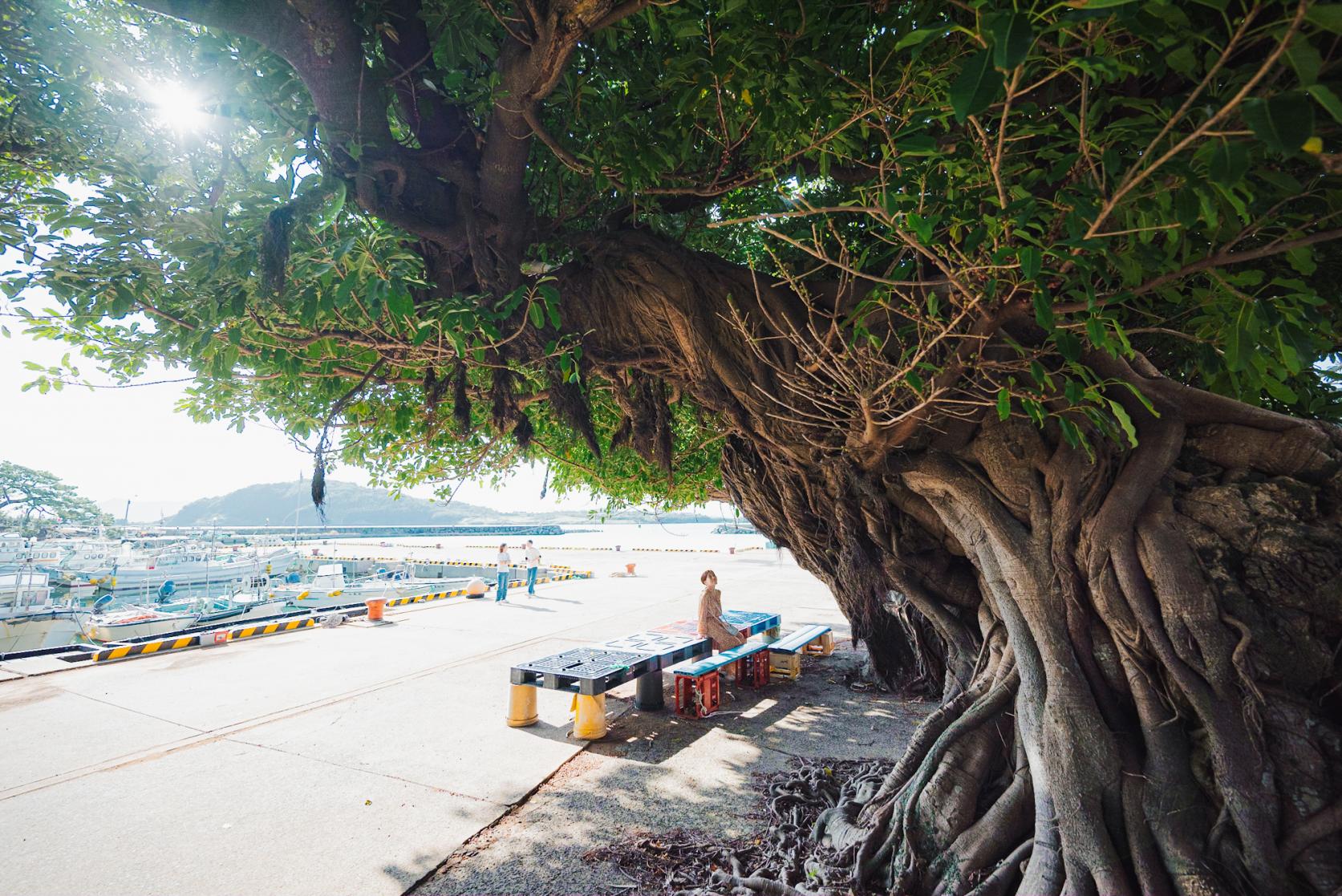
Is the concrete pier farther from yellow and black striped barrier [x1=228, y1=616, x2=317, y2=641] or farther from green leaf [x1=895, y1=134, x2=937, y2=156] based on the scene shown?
green leaf [x1=895, y1=134, x2=937, y2=156]

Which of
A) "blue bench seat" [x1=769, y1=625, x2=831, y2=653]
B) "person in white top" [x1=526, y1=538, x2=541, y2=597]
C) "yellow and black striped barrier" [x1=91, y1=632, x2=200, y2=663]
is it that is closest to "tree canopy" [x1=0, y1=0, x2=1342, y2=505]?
"blue bench seat" [x1=769, y1=625, x2=831, y2=653]

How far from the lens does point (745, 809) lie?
3799 millimetres

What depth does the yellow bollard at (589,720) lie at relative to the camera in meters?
5.05

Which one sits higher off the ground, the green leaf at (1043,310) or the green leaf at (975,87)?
the green leaf at (975,87)

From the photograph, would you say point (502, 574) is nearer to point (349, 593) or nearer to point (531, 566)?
point (531, 566)

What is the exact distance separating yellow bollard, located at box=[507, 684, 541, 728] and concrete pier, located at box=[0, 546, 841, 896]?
0.31 feet

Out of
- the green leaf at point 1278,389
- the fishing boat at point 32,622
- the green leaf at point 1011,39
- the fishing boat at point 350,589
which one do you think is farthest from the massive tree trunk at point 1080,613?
the fishing boat at point 32,622

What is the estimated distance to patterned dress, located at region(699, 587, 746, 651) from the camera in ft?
21.5

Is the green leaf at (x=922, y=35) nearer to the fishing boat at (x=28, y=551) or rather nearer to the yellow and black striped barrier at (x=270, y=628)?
the yellow and black striped barrier at (x=270, y=628)

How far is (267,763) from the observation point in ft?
14.6

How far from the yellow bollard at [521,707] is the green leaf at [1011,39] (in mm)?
5393

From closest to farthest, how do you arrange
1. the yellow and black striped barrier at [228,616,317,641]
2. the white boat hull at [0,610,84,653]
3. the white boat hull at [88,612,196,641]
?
the yellow and black striped barrier at [228,616,317,641] < the white boat hull at [88,612,196,641] < the white boat hull at [0,610,84,653]

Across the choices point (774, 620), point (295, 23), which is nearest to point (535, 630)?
point (774, 620)

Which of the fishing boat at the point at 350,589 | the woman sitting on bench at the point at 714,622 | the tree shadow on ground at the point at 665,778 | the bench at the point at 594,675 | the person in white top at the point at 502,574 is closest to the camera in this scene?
the tree shadow on ground at the point at 665,778
